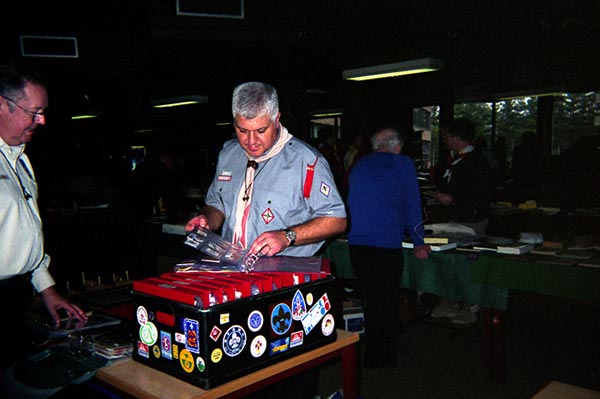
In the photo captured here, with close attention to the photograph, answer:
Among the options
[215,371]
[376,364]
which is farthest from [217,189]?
[376,364]

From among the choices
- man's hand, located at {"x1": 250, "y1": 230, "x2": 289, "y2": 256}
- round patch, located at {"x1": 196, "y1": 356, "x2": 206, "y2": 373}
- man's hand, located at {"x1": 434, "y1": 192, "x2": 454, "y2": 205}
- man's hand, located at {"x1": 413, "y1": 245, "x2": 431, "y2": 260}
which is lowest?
man's hand, located at {"x1": 413, "y1": 245, "x2": 431, "y2": 260}

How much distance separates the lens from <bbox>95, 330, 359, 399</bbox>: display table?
134cm

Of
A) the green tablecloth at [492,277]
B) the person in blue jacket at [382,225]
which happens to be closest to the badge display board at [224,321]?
the person in blue jacket at [382,225]

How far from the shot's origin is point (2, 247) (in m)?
1.69

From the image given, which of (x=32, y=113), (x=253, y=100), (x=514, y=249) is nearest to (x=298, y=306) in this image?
(x=253, y=100)

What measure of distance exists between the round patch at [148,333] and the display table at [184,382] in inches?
3.4

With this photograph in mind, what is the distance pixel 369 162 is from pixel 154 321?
226 centimetres

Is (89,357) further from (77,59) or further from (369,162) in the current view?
(77,59)

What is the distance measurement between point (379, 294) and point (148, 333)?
2286mm

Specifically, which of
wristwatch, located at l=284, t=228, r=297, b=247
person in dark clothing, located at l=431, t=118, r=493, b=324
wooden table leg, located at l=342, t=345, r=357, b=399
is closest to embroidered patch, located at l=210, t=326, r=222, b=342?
wristwatch, located at l=284, t=228, r=297, b=247

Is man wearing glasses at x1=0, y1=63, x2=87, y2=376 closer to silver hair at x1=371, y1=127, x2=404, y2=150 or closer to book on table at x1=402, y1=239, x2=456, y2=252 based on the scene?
silver hair at x1=371, y1=127, x2=404, y2=150

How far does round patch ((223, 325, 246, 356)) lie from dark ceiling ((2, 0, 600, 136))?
3518mm

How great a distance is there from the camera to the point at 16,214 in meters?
1.72

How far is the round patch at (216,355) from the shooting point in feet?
4.37
